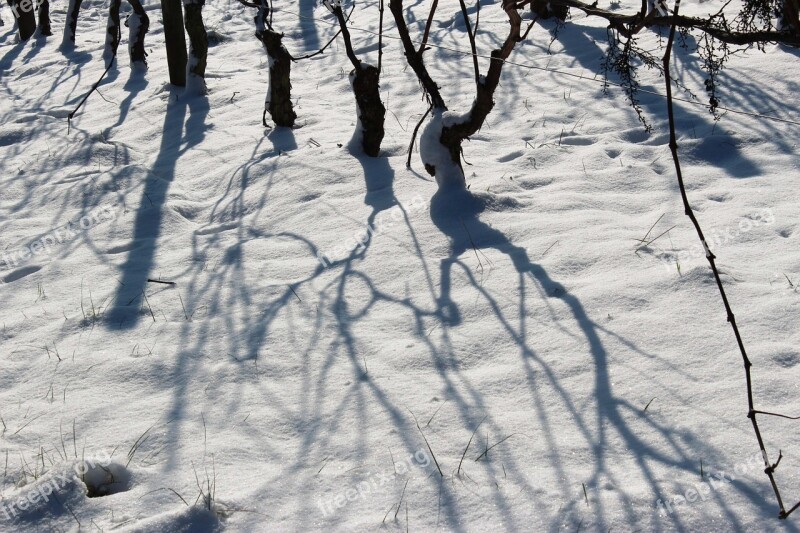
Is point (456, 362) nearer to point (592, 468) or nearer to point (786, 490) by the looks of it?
point (592, 468)

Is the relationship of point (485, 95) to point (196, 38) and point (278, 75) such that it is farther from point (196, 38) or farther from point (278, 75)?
point (196, 38)

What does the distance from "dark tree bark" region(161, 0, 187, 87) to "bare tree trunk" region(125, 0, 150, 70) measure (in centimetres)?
104

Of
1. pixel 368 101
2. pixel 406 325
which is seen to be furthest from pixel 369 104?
pixel 406 325

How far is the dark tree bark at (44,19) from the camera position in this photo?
1060 centimetres

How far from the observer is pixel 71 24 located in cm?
991

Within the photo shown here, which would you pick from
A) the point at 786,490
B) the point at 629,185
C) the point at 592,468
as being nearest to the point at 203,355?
the point at 592,468

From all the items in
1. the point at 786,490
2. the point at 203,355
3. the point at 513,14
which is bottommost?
the point at 203,355

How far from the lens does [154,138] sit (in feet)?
20.2

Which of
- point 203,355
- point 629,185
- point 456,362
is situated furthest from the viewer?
point 629,185

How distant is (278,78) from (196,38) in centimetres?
177

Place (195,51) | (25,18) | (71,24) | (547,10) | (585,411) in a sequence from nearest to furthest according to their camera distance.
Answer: (585,411)
(195,51)
(547,10)
(71,24)
(25,18)

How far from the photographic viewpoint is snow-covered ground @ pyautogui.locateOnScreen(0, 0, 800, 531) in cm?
231

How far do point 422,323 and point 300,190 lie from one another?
185 cm

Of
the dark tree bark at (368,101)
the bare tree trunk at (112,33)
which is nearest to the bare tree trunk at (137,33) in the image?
the bare tree trunk at (112,33)
